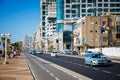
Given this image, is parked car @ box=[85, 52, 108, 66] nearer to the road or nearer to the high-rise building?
the road

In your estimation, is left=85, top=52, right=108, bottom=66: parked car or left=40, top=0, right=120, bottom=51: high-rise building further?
left=40, top=0, right=120, bottom=51: high-rise building

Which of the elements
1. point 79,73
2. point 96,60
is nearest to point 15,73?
point 79,73

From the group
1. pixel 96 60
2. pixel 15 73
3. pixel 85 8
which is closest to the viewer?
pixel 15 73

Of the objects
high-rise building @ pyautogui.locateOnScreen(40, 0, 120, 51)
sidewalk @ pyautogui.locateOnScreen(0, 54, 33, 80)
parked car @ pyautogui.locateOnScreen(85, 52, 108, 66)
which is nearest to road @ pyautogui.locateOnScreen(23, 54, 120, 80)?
sidewalk @ pyautogui.locateOnScreen(0, 54, 33, 80)

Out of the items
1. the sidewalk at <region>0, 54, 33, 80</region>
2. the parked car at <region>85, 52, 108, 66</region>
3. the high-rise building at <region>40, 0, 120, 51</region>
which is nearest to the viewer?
the sidewalk at <region>0, 54, 33, 80</region>

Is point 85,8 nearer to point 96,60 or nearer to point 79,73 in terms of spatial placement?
point 96,60

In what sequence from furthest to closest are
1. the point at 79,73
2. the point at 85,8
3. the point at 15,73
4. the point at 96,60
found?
the point at 85,8
the point at 96,60
the point at 15,73
the point at 79,73

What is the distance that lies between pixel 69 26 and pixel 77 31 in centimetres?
2945

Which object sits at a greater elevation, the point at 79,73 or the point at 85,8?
the point at 85,8

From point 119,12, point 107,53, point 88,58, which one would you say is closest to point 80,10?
point 119,12

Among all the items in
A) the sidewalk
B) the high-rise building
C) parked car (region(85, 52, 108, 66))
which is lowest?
the sidewalk

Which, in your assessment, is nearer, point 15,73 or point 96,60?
point 15,73

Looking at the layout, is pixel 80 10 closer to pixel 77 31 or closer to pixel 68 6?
pixel 68 6

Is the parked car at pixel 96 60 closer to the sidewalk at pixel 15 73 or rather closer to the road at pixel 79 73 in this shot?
the road at pixel 79 73
